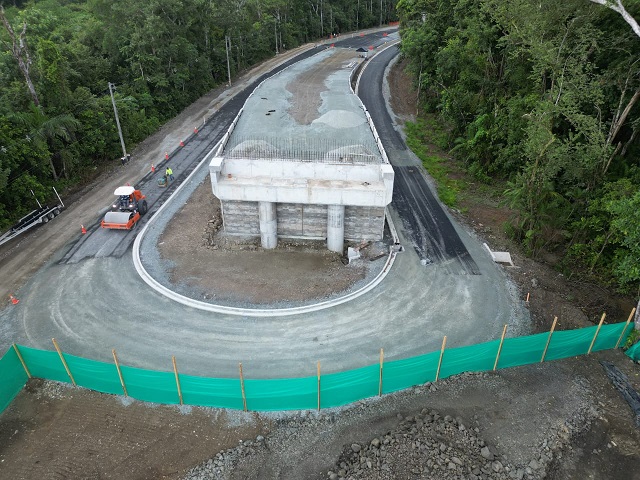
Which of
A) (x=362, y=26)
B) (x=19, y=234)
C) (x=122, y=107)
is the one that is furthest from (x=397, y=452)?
(x=362, y=26)

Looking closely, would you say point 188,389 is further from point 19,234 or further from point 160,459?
point 19,234

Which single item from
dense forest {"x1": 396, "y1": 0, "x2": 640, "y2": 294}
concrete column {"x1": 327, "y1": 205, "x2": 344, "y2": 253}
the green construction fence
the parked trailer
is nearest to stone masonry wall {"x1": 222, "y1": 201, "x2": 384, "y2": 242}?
concrete column {"x1": 327, "y1": 205, "x2": 344, "y2": 253}

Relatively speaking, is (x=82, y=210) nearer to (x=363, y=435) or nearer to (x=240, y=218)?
(x=240, y=218)

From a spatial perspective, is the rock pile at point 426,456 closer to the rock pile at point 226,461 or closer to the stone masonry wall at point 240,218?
the rock pile at point 226,461

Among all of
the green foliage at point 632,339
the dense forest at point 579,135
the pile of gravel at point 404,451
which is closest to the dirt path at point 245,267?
the pile of gravel at point 404,451

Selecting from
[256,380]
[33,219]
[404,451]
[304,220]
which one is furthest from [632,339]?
[33,219]

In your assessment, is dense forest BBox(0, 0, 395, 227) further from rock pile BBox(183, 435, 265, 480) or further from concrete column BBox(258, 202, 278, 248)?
rock pile BBox(183, 435, 265, 480)
